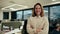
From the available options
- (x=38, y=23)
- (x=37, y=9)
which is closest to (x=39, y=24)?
(x=38, y=23)

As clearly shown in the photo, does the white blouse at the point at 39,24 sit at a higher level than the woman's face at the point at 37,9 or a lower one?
lower

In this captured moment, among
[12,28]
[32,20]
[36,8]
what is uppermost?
[36,8]

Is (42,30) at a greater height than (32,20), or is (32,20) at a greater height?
(32,20)

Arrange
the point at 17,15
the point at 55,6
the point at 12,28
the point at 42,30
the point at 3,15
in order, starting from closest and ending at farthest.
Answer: the point at 42,30, the point at 12,28, the point at 55,6, the point at 17,15, the point at 3,15

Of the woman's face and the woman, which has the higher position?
the woman's face

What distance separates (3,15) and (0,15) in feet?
2.14

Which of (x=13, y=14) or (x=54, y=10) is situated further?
(x=13, y=14)

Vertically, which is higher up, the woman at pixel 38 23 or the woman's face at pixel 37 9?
the woman's face at pixel 37 9

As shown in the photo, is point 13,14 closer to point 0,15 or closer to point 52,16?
point 0,15

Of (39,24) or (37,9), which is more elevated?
(37,9)

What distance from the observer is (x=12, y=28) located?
3.86 m

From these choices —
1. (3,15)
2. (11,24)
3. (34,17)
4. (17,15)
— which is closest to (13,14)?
(17,15)

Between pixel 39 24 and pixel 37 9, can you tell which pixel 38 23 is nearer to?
pixel 39 24

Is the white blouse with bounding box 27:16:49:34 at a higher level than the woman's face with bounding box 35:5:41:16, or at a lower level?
lower
